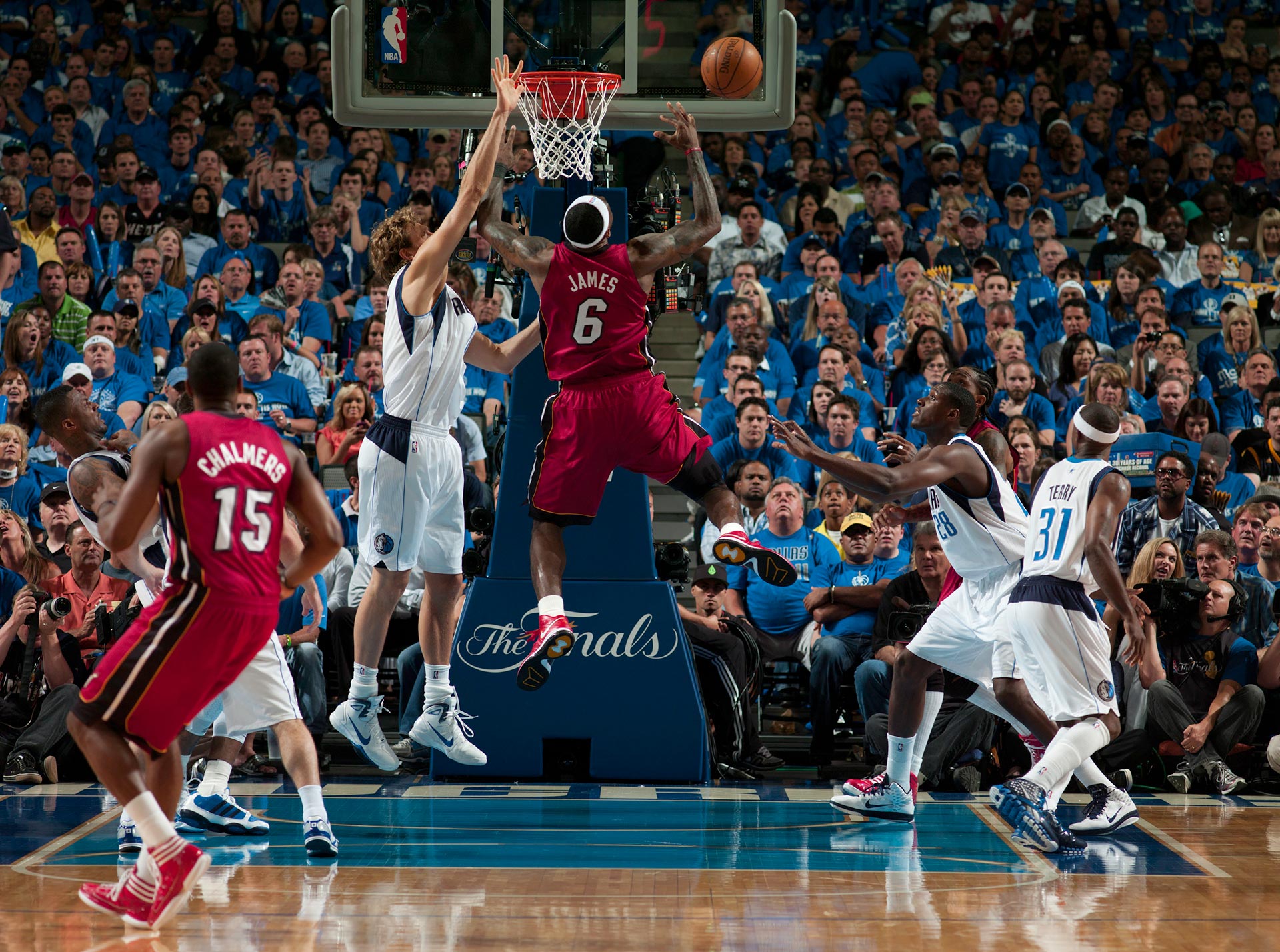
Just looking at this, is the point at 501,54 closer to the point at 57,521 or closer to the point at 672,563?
the point at 672,563

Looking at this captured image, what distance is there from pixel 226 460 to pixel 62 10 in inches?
577

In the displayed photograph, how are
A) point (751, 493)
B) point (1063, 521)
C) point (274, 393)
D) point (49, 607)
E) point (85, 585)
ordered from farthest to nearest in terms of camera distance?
point (274, 393) → point (751, 493) → point (85, 585) → point (49, 607) → point (1063, 521)

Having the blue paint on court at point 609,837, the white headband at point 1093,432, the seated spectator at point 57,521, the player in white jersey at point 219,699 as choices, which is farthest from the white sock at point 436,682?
the white headband at point 1093,432

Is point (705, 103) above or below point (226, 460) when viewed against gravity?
above

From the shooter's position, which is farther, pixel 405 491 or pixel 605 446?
pixel 405 491

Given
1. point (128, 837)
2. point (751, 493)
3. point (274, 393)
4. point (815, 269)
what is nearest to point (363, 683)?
point (128, 837)

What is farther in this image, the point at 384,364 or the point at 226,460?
the point at 384,364

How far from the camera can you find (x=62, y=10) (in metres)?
17.6

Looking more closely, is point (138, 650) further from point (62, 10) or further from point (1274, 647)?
point (62, 10)

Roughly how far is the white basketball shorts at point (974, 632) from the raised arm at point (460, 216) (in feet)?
9.93

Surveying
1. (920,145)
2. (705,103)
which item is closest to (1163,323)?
(920,145)

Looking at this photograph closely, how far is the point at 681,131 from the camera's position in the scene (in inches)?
290

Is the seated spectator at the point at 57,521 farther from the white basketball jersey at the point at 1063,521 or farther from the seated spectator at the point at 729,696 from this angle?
the white basketball jersey at the point at 1063,521

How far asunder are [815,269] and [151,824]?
997 centimetres
